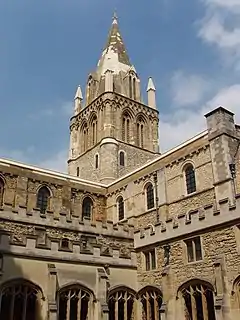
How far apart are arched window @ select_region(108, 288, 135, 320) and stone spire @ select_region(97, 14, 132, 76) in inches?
1243

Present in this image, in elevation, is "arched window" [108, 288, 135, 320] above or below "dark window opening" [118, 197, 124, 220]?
below

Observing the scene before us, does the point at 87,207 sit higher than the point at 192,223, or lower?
higher

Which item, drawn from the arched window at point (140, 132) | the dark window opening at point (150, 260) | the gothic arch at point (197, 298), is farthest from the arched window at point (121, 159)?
the gothic arch at point (197, 298)

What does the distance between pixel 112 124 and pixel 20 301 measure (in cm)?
2650

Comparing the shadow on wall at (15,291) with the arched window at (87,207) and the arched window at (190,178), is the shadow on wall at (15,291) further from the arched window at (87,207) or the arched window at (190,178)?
the arched window at (87,207)

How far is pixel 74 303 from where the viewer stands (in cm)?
1590

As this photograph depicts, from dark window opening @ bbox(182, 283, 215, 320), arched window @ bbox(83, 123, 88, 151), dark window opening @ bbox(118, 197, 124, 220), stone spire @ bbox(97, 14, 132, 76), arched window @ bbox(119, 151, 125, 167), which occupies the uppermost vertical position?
stone spire @ bbox(97, 14, 132, 76)

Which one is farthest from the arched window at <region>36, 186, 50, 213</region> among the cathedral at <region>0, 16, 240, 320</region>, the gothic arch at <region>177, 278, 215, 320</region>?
the gothic arch at <region>177, 278, 215, 320</region>

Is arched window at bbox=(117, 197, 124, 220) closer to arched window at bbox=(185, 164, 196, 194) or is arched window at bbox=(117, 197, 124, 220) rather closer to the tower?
arched window at bbox=(185, 164, 196, 194)

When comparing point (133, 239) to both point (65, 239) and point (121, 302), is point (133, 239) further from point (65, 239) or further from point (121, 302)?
point (121, 302)

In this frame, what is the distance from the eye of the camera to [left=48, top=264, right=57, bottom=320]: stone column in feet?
47.6

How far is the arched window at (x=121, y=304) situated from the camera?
55.3ft

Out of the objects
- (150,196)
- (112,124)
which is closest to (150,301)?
(150,196)

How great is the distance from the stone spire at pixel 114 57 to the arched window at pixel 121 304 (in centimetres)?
3156
